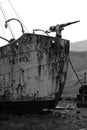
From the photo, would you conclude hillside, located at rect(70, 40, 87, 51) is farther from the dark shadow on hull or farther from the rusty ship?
the dark shadow on hull

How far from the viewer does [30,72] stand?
1352 cm

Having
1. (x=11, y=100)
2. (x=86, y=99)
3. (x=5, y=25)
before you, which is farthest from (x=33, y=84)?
(x=86, y=99)

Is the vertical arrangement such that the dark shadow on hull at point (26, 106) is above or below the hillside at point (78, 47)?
below

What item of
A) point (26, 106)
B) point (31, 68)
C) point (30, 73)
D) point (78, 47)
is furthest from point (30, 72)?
point (78, 47)

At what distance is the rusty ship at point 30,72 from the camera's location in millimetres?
13469

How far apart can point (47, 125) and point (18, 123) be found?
1.23 metres

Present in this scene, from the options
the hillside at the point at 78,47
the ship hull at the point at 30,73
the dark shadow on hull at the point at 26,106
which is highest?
the hillside at the point at 78,47

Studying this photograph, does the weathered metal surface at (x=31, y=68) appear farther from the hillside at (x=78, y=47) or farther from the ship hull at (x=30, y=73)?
the hillside at (x=78, y=47)

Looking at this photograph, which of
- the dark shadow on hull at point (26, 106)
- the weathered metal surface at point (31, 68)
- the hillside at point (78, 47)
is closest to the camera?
the weathered metal surface at point (31, 68)

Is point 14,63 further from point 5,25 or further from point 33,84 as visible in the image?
point 5,25

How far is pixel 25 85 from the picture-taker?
44.2ft

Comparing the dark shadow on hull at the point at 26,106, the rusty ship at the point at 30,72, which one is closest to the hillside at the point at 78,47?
the rusty ship at the point at 30,72

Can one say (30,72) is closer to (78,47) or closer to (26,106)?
(26,106)

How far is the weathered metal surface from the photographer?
13.5 meters
